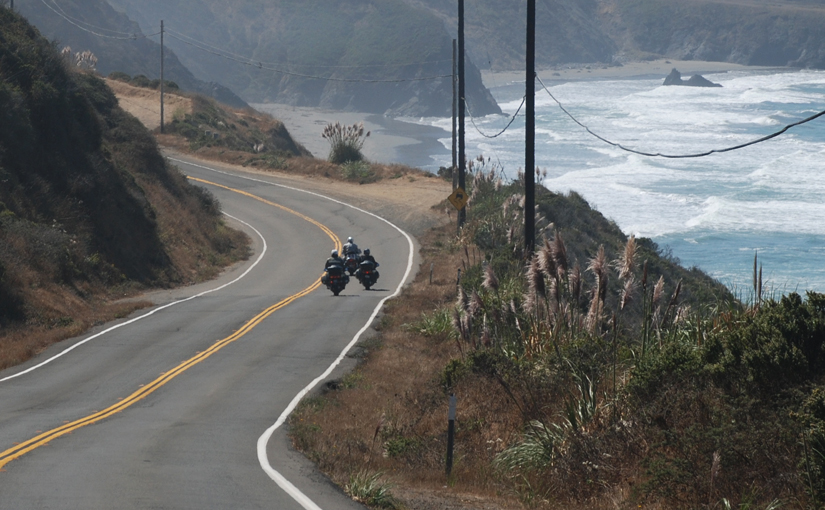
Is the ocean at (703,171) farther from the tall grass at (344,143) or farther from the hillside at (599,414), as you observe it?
the tall grass at (344,143)

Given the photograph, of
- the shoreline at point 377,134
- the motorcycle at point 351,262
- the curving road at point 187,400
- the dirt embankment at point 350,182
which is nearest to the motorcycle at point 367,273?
the motorcycle at point 351,262

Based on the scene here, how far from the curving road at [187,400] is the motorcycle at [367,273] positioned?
0.70m

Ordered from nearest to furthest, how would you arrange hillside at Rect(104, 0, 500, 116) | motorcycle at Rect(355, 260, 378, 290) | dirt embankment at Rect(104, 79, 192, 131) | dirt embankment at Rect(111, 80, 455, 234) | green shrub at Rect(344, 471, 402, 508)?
green shrub at Rect(344, 471, 402, 508) < motorcycle at Rect(355, 260, 378, 290) < dirt embankment at Rect(111, 80, 455, 234) < dirt embankment at Rect(104, 79, 192, 131) < hillside at Rect(104, 0, 500, 116)

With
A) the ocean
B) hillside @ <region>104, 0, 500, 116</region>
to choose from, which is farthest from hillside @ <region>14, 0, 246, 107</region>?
the ocean

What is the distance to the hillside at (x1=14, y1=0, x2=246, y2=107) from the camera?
365 feet

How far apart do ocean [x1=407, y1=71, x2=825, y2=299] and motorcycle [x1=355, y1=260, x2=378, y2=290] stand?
37.9ft

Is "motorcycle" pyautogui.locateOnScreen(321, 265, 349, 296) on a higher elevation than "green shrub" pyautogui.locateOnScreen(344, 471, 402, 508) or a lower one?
lower

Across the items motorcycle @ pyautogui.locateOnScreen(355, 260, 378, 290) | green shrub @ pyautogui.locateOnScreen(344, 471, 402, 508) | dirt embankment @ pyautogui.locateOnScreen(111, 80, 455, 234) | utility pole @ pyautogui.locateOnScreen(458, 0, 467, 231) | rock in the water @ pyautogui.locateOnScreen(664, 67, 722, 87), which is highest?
rock in the water @ pyautogui.locateOnScreen(664, 67, 722, 87)

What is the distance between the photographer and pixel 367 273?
101ft

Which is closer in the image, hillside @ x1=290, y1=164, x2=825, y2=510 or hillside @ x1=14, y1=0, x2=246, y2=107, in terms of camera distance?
hillside @ x1=290, y1=164, x2=825, y2=510

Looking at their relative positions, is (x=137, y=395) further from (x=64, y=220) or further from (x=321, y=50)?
(x=321, y=50)

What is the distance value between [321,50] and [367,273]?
13626cm

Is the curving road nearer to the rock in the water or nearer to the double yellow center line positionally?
the double yellow center line

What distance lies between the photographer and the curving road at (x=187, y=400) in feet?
33.3
